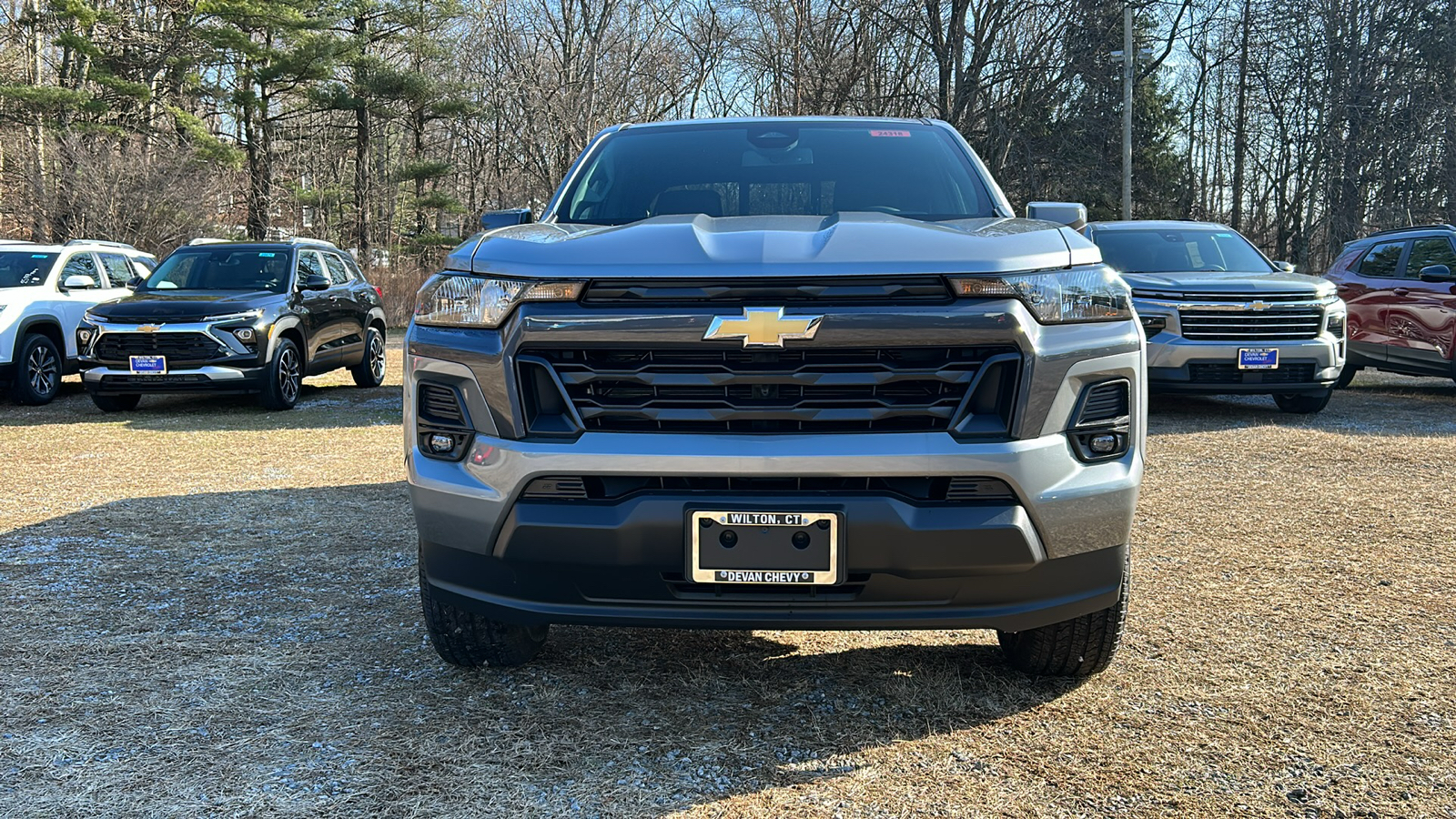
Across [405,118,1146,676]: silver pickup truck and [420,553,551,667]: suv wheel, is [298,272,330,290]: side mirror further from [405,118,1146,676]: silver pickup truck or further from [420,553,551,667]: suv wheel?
[405,118,1146,676]: silver pickup truck

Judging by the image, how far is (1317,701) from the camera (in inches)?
127

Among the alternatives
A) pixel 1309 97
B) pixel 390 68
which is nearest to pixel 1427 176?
pixel 1309 97

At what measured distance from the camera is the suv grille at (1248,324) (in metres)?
9.13

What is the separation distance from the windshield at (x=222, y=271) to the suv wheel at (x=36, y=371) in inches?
45.1

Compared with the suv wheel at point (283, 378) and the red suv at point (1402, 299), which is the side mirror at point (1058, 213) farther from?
the red suv at point (1402, 299)

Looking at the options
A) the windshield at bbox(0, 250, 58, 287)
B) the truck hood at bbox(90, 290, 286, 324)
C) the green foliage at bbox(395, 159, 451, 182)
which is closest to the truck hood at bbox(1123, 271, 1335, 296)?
the truck hood at bbox(90, 290, 286, 324)

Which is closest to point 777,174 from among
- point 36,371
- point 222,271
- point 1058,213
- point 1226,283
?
point 1058,213

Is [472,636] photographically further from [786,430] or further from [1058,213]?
[1058,213]

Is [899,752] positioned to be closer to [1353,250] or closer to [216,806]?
[216,806]

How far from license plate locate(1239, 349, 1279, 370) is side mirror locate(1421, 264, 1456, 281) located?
2.63 m

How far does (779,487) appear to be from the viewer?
2.63 meters

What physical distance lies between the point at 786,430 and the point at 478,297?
867mm

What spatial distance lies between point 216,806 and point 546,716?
0.88 m

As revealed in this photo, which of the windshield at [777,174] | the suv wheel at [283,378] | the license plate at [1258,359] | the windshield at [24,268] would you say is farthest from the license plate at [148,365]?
the license plate at [1258,359]
